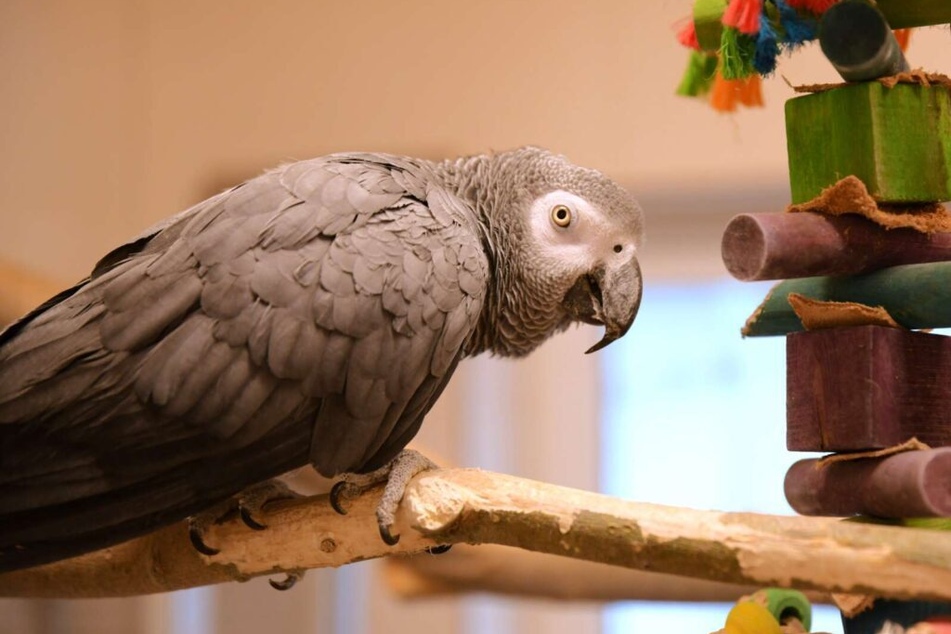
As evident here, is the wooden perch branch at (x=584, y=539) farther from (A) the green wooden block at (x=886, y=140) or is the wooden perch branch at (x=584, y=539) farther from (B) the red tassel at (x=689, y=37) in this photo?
(B) the red tassel at (x=689, y=37)

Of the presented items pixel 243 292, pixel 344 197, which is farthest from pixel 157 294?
pixel 344 197

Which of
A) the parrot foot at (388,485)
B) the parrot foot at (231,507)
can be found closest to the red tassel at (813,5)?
the parrot foot at (388,485)

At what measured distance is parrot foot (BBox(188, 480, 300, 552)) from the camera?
1363 mm

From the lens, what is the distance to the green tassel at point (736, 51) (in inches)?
50.4

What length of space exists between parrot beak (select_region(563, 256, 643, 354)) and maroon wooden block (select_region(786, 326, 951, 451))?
0.30 m

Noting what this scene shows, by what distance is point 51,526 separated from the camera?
1183 mm

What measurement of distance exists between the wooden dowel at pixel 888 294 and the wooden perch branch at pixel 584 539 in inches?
12.1

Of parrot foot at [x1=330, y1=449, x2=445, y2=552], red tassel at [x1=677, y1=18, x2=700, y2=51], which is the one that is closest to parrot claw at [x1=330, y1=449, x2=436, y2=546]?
parrot foot at [x1=330, y1=449, x2=445, y2=552]

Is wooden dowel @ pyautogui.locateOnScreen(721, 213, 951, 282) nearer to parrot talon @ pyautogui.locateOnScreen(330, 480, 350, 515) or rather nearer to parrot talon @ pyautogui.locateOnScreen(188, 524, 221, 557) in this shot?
parrot talon @ pyautogui.locateOnScreen(330, 480, 350, 515)

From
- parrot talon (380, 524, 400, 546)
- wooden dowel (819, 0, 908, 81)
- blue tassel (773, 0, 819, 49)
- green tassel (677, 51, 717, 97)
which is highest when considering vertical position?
green tassel (677, 51, 717, 97)

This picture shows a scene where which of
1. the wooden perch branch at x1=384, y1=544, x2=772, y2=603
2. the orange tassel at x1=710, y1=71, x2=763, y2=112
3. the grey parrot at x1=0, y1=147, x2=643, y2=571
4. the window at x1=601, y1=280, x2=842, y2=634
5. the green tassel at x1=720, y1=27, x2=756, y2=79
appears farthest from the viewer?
the window at x1=601, y1=280, x2=842, y2=634

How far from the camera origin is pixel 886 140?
118 centimetres

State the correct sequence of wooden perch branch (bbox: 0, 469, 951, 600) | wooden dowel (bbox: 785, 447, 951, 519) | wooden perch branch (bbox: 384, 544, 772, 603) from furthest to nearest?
wooden perch branch (bbox: 384, 544, 772, 603), wooden dowel (bbox: 785, 447, 951, 519), wooden perch branch (bbox: 0, 469, 951, 600)

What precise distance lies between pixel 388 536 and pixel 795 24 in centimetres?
82
